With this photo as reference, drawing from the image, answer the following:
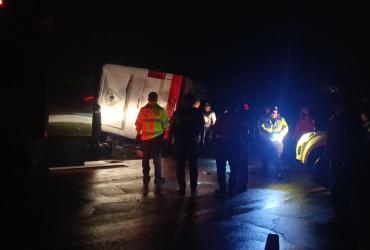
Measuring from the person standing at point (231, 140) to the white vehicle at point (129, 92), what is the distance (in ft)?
20.3

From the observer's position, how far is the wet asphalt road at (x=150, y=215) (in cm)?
576

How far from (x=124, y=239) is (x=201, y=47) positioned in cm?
2060

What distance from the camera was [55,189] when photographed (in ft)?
28.9

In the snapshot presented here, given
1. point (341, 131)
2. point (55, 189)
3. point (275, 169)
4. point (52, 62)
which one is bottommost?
point (55, 189)

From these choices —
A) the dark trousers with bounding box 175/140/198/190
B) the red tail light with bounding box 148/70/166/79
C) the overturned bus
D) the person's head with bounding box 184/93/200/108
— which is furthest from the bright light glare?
the red tail light with bounding box 148/70/166/79

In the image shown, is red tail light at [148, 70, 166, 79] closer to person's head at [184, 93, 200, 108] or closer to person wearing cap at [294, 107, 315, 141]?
person wearing cap at [294, 107, 315, 141]

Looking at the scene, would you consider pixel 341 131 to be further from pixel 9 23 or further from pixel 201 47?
pixel 201 47

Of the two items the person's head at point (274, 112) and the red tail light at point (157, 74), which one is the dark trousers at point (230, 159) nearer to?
the person's head at point (274, 112)

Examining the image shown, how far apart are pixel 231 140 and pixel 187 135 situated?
0.89 metres

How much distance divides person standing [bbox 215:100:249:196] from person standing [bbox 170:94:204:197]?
47 cm

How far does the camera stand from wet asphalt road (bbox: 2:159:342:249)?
227 inches

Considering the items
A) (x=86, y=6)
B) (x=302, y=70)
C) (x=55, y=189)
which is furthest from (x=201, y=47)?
(x=55, y=189)

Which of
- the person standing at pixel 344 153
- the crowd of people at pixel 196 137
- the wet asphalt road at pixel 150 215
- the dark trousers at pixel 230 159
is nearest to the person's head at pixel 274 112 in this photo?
the wet asphalt road at pixel 150 215

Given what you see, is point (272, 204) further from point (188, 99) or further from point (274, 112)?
point (274, 112)
